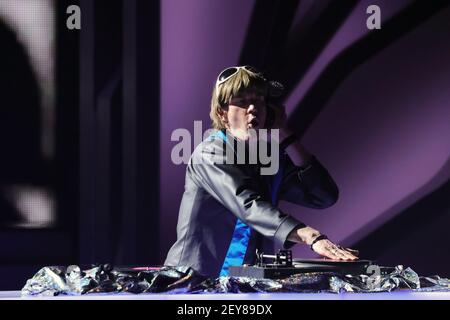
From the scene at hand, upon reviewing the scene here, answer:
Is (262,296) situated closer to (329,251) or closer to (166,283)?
(166,283)

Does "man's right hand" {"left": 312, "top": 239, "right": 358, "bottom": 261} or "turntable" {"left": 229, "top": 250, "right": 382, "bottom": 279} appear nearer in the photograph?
"turntable" {"left": 229, "top": 250, "right": 382, "bottom": 279}

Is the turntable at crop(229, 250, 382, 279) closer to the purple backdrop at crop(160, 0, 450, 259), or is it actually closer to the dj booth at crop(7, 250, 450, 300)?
the dj booth at crop(7, 250, 450, 300)

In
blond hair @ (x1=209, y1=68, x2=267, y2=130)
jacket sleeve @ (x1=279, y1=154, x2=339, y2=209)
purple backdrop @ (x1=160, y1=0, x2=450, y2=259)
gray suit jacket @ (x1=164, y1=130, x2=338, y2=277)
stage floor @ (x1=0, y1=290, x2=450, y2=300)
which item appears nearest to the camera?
stage floor @ (x1=0, y1=290, x2=450, y2=300)

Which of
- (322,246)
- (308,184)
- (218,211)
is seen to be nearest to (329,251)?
(322,246)

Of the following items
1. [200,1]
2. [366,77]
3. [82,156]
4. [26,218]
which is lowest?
[26,218]

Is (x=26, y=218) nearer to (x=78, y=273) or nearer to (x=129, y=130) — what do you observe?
(x=129, y=130)

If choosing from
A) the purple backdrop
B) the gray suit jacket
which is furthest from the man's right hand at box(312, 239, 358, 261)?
the purple backdrop

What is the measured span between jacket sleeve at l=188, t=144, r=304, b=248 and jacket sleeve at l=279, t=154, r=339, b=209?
26 cm

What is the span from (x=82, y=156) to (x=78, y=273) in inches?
71.3

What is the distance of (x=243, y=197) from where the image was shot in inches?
102

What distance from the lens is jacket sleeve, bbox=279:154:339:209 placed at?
3.02 meters

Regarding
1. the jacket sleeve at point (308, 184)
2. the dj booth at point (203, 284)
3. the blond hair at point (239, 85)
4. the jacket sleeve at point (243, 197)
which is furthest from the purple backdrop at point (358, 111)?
the dj booth at point (203, 284)
